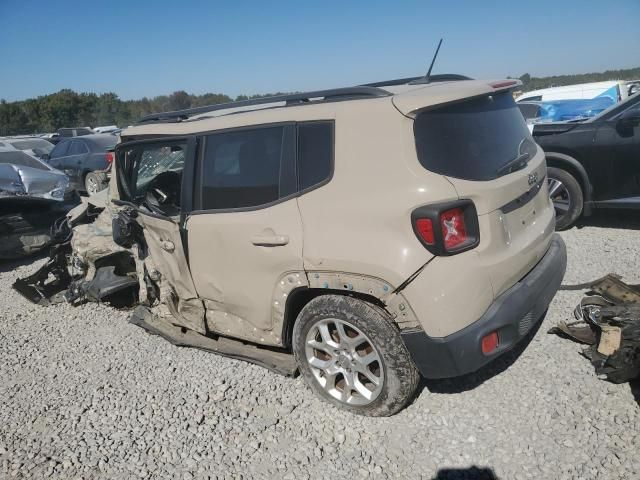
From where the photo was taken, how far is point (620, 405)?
262 cm

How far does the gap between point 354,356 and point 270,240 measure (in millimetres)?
845

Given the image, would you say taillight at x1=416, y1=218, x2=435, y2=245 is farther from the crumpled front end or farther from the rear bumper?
the crumpled front end

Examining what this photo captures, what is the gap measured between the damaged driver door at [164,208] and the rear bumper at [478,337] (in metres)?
1.78

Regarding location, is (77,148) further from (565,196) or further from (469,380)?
(469,380)

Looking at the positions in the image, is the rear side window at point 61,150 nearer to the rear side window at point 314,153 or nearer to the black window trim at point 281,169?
the black window trim at point 281,169

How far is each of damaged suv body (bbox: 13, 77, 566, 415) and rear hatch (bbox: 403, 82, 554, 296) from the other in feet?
0.04

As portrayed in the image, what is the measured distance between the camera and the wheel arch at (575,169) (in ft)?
18.4

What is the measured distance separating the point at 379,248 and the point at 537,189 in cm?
131

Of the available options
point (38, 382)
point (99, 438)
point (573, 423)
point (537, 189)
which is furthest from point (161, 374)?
point (537, 189)

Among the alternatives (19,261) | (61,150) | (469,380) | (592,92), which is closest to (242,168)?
(469,380)

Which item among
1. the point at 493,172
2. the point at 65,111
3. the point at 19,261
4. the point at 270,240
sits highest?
the point at 65,111

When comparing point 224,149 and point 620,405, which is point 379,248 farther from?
point 620,405

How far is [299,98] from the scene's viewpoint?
9.91ft

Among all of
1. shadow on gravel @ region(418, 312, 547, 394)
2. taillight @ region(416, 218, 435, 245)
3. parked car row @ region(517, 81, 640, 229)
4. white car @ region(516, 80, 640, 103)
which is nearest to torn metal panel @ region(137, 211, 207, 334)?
shadow on gravel @ region(418, 312, 547, 394)
